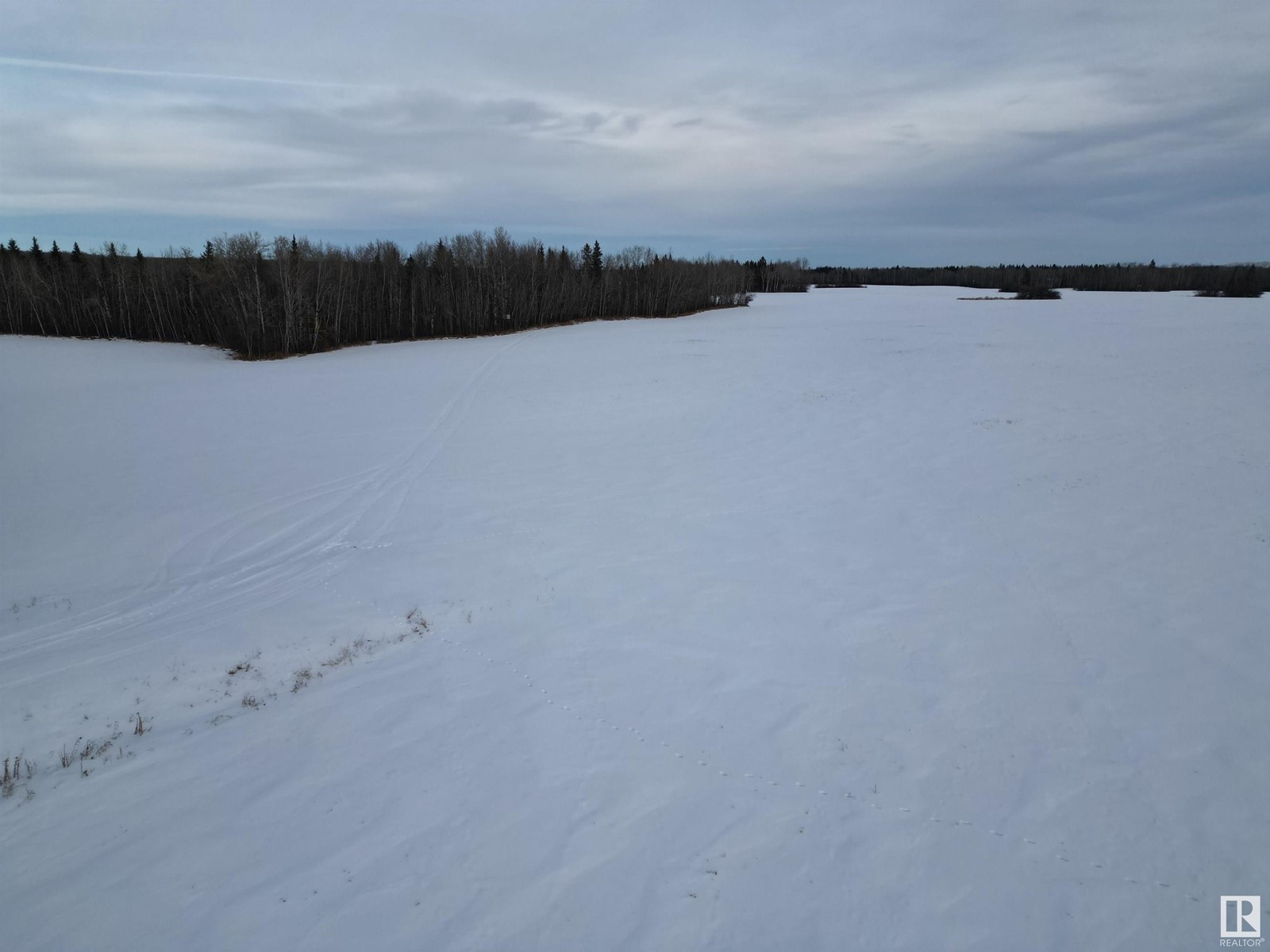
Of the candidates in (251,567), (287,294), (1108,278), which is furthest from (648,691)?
(1108,278)

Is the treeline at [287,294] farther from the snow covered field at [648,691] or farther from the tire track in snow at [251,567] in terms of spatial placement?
the tire track in snow at [251,567]

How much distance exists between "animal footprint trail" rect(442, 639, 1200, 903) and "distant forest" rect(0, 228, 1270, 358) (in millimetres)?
39714

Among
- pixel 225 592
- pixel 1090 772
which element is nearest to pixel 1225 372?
pixel 1090 772

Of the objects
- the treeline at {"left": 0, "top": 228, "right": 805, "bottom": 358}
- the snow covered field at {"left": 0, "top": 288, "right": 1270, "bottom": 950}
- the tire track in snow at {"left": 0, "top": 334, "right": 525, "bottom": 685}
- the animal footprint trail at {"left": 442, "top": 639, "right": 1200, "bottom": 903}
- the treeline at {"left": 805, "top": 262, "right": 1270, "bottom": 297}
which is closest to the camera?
the snow covered field at {"left": 0, "top": 288, "right": 1270, "bottom": 950}

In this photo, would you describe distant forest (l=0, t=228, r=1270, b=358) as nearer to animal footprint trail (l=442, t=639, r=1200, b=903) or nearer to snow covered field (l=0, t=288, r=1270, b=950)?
snow covered field (l=0, t=288, r=1270, b=950)

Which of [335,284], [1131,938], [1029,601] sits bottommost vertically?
[1131,938]

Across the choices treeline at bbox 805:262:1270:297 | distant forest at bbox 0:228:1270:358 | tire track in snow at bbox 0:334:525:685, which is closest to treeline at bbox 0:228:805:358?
distant forest at bbox 0:228:1270:358

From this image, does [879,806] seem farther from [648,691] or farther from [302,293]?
[302,293]

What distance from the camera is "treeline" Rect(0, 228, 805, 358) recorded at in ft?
127

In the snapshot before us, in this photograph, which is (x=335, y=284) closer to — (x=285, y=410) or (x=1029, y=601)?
(x=285, y=410)

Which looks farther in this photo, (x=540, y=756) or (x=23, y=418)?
(x=23, y=418)

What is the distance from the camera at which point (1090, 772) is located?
18.4 ft

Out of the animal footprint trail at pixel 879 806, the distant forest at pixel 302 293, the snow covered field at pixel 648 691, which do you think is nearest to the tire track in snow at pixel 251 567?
the snow covered field at pixel 648 691

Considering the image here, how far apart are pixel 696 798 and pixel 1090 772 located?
3.48m
